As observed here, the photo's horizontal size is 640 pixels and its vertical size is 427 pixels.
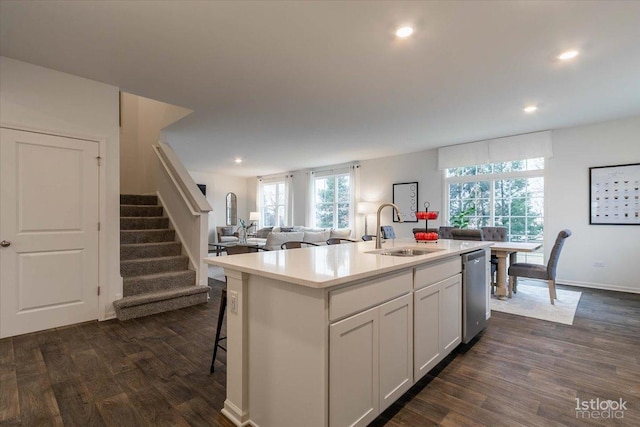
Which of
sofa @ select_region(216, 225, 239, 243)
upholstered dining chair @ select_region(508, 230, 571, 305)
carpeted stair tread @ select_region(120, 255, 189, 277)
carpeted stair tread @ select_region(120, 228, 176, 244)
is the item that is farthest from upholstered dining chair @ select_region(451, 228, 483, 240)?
sofa @ select_region(216, 225, 239, 243)

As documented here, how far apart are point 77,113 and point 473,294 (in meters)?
4.34

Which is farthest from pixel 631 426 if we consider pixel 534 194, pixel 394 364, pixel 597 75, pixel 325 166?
pixel 325 166

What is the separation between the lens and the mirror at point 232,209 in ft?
34.7

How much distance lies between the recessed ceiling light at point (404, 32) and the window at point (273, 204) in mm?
7855

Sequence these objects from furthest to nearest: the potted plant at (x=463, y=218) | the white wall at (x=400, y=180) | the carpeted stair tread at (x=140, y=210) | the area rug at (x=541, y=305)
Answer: the white wall at (x=400, y=180) < the potted plant at (x=463, y=218) < the carpeted stair tread at (x=140, y=210) < the area rug at (x=541, y=305)

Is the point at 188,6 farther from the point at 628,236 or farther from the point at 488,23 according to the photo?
the point at 628,236

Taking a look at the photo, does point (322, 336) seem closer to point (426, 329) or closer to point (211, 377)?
point (426, 329)

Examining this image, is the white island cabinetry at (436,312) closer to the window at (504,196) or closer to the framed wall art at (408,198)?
the window at (504,196)

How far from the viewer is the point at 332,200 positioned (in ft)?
28.4

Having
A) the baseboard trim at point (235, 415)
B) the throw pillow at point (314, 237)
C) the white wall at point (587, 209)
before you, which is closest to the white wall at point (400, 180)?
the throw pillow at point (314, 237)

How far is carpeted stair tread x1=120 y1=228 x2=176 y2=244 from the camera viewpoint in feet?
14.0

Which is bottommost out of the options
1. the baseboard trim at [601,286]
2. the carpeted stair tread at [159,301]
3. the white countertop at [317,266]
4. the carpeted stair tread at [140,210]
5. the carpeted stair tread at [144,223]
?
the baseboard trim at [601,286]

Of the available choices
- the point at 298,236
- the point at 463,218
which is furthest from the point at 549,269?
the point at 298,236

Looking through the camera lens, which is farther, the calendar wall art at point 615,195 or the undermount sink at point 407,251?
the calendar wall art at point 615,195
